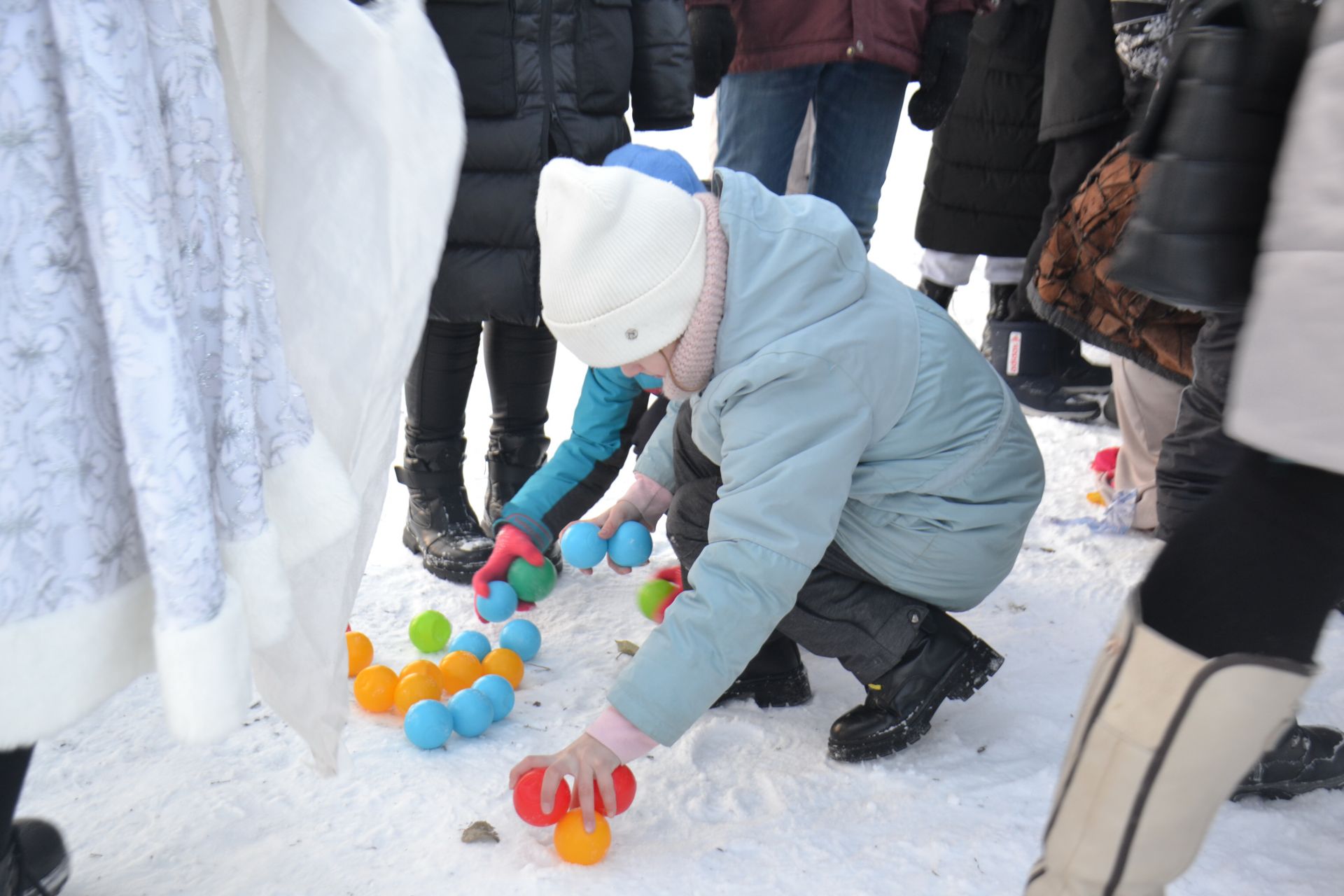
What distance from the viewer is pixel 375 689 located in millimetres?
1900

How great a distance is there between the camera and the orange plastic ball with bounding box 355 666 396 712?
1.90 m

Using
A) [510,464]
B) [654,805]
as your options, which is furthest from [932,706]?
[510,464]

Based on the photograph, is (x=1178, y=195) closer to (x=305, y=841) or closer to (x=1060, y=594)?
(x=305, y=841)

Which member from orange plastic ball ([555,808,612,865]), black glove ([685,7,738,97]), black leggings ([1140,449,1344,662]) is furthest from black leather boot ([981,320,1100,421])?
black leggings ([1140,449,1344,662])

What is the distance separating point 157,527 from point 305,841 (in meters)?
0.76

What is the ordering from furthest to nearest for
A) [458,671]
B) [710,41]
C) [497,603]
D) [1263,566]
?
[710,41]
[497,603]
[458,671]
[1263,566]

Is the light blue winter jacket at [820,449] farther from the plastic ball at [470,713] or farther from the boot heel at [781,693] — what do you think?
the plastic ball at [470,713]

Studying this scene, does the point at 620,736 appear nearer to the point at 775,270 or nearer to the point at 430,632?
the point at 775,270

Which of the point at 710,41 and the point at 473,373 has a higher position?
the point at 710,41

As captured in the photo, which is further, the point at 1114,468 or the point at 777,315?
the point at 1114,468

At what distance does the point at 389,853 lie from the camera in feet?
4.96

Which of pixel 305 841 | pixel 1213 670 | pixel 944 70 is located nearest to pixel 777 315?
pixel 1213 670

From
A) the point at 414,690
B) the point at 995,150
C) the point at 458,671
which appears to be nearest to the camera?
the point at 414,690

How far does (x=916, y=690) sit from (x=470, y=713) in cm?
71
